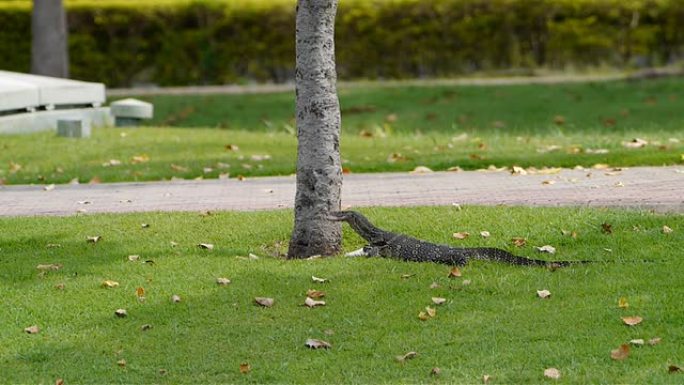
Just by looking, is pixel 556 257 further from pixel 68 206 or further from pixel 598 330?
pixel 68 206

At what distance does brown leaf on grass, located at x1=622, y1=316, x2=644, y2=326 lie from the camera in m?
6.57

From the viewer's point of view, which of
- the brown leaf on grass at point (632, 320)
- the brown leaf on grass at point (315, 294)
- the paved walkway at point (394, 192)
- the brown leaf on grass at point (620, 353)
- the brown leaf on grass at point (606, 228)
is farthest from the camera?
the paved walkway at point (394, 192)


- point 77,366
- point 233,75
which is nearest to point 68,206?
point 77,366

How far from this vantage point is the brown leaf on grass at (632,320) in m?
6.57

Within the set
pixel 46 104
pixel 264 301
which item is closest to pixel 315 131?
pixel 264 301

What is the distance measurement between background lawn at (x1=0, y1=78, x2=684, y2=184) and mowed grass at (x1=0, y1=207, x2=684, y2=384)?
3.38 m

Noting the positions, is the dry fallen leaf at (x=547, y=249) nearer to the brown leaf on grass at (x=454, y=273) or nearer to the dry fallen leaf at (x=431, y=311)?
the brown leaf on grass at (x=454, y=273)

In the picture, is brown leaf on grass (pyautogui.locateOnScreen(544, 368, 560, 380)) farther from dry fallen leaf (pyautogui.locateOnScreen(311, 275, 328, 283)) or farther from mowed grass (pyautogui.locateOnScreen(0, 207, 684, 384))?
dry fallen leaf (pyautogui.locateOnScreen(311, 275, 328, 283))

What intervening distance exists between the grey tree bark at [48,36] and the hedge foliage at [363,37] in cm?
215

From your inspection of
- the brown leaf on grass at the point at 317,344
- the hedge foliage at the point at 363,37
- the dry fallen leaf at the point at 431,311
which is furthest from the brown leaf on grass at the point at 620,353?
the hedge foliage at the point at 363,37

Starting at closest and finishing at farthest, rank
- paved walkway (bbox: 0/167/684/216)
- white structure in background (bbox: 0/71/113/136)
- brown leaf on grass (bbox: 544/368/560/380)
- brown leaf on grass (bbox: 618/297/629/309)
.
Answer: brown leaf on grass (bbox: 544/368/560/380) < brown leaf on grass (bbox: 618/297/629/309) < paved walkway (bbox: 0/167/684/216) < white structure in background (bbox: 0/71/113/136)

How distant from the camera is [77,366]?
6270 mm

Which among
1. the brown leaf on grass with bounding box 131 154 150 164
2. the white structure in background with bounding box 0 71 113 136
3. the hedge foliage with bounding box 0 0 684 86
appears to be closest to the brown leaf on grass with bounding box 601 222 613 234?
the brown leaf on grass with bounding box 131 154 150 164

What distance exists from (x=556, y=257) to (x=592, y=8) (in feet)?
51.8
